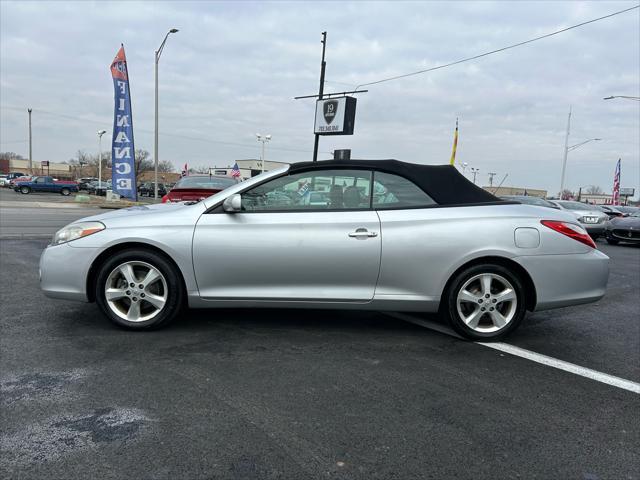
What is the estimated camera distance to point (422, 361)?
12.0 ft

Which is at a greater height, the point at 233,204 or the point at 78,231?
the point at 233,204

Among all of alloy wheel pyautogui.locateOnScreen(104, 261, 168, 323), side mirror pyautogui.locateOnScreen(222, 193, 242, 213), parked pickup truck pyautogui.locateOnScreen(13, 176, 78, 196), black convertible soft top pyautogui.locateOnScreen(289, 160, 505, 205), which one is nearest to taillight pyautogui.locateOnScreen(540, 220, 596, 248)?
black convertible soft top pyautogui.locateOnScreen(289, 160, 505, 205)

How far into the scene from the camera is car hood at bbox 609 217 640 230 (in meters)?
14.8

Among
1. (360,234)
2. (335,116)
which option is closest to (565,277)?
(360,234)

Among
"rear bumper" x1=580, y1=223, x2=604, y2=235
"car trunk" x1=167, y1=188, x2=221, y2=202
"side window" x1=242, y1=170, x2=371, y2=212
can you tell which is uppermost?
"side window" x1=242, y1=170, x2=371, y2=212

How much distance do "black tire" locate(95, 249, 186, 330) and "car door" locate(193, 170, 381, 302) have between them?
8.6 inches

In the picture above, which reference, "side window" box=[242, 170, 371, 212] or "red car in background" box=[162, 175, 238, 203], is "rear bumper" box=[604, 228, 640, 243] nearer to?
"red car in background" box=[162, 175, 238, 203]

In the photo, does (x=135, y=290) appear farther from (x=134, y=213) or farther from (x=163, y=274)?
(x=134, y=213)

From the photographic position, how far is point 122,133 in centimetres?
2280

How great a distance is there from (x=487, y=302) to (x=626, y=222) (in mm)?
13856

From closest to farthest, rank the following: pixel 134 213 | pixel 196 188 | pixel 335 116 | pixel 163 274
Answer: pixel 163 274 < pixel 134 213 < pixel 196 188 < pixel 335 116

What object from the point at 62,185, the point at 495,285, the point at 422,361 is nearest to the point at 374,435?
the point at 422,361

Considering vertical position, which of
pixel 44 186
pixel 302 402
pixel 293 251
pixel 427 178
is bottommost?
pixel 302 402

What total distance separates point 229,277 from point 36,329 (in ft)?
5.79
